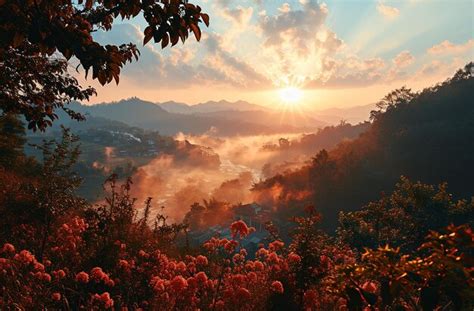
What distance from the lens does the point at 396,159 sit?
6016cm

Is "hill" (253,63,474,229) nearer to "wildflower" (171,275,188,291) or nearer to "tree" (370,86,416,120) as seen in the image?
"tree" (370,86,416,120)

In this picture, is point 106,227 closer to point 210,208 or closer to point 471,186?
point 471,186

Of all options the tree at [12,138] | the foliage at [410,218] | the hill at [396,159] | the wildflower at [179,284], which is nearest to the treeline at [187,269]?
the wildflower at [179,284]

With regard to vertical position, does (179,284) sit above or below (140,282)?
above

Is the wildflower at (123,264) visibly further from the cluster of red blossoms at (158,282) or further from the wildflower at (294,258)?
the wildflower at (294,258)

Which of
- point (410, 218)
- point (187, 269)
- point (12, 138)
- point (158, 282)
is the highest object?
point (158, 282)

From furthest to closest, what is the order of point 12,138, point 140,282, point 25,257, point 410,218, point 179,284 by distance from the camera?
point 12,138 → point 410,218 → point 140,282 → point 25,257 → point 179,284

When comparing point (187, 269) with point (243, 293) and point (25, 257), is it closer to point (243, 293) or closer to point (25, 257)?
point (243, 293)

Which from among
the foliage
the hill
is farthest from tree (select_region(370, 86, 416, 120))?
the foliage

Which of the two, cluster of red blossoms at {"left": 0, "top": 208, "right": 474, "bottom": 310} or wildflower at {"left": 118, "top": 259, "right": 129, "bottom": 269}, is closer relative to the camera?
cluster of red blossoms at {"left": 0, "top": 208, "right": 474, "bottom": 310}

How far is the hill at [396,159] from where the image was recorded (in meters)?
54.5

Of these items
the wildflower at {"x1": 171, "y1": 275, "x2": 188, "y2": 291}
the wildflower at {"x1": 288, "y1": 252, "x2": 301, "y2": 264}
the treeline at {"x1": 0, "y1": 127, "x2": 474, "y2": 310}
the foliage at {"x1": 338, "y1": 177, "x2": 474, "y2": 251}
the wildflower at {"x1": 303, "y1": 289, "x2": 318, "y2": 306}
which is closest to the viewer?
the treeline at {"x1": 0, "y1": 127, "x2": 474, "y2": 310}

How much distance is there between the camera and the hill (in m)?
54.5

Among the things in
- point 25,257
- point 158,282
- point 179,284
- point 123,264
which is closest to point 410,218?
point 123,264
